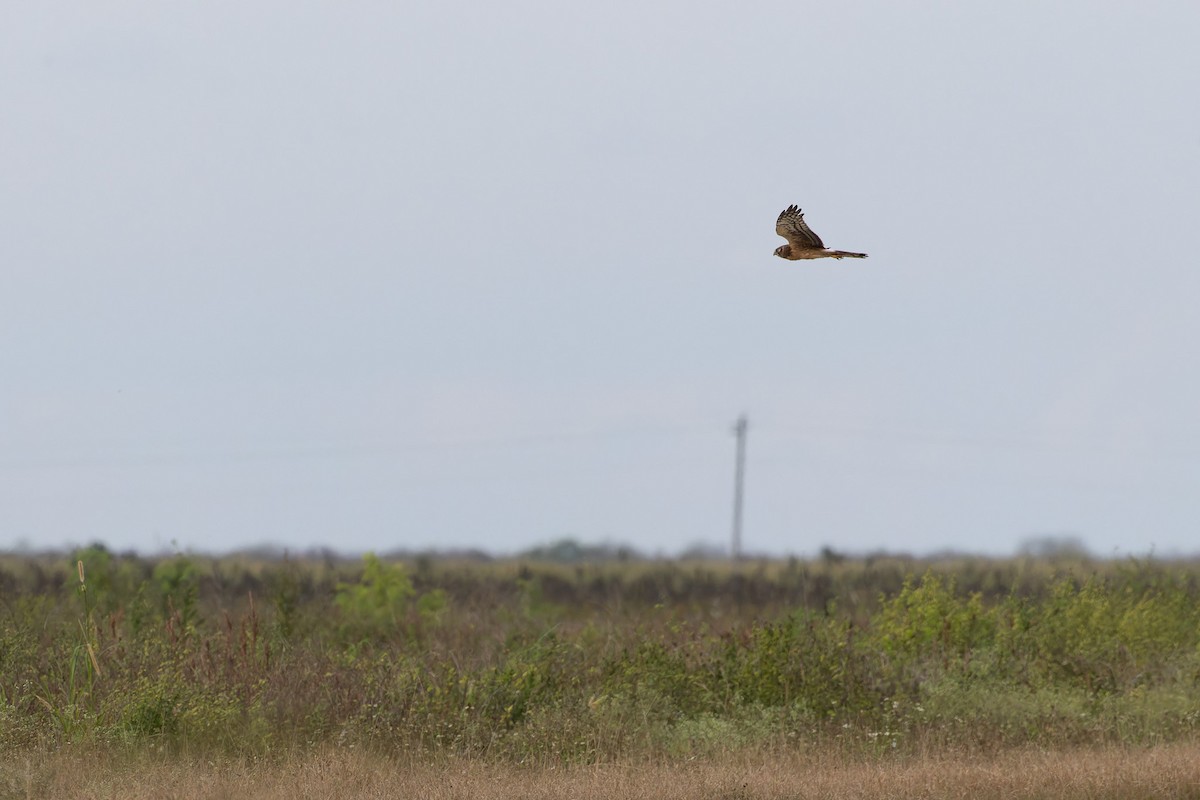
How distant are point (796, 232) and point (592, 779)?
13.2ft

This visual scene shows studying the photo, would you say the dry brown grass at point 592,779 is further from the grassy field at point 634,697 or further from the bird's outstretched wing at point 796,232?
the bird's outstretched wing at point 796,232

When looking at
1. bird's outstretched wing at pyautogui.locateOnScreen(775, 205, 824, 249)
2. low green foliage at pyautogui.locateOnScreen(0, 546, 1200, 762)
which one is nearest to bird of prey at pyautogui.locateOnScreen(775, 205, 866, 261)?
bird's outstretched wing at pyautogui.locateOnScreen(775, 205, 824, 249)

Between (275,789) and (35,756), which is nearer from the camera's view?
(275,789)

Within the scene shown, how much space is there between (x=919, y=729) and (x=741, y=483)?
45112 millimetres

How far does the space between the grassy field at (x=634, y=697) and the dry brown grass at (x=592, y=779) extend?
37 mm

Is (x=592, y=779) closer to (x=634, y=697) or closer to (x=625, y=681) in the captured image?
(x=634, y=697)

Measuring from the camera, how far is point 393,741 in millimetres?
11094

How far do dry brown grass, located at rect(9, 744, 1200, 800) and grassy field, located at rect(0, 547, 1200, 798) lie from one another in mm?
37

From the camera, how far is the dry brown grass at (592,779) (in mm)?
9305

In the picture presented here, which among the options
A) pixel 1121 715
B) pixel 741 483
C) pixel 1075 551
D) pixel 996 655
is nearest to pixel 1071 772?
pixel 1121 715

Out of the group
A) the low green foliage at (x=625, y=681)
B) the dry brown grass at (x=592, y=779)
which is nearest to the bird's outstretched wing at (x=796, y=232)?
the dry brown grass at (x=592, y=779)

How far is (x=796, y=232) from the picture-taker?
8195mm

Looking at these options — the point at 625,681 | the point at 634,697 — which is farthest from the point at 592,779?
the point at 625,681

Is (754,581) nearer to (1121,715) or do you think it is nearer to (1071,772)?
(1121,715)
